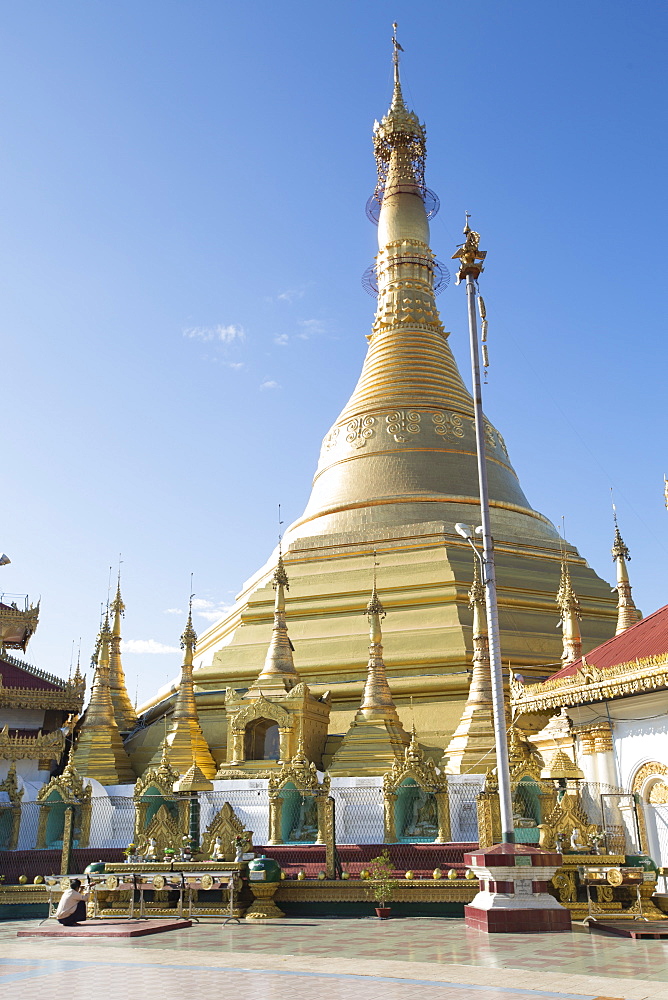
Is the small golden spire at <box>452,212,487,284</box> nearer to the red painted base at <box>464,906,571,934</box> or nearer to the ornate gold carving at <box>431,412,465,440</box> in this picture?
the red painted base at <box>464,906,571,934</box>

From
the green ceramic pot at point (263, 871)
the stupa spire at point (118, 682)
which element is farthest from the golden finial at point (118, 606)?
the green ceramic pot at point (263, 871)

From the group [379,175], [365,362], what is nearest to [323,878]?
[365,362]

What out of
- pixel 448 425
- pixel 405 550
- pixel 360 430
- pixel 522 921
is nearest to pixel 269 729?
pixel 405 550

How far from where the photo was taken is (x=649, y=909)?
13367 mm

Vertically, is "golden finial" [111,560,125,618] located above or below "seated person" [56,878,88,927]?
above

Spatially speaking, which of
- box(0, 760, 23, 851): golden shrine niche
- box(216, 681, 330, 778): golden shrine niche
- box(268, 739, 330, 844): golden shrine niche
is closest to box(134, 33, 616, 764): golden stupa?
box(216, 681, 330, 778): golden shrine niche

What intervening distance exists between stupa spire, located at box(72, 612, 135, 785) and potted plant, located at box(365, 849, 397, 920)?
10.9 m

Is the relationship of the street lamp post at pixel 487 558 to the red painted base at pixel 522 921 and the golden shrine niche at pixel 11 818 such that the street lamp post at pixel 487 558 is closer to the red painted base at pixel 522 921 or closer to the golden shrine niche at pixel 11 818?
the red painted base at pixel 522 921

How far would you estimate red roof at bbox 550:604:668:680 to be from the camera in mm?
16469

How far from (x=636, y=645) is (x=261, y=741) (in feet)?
33.9

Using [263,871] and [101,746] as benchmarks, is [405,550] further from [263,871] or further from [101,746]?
[263,871]

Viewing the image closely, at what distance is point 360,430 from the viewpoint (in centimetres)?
3441

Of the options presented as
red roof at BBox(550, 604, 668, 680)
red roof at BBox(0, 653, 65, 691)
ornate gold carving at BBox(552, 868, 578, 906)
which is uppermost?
red roof at BBox(0, 653, 65, 691)

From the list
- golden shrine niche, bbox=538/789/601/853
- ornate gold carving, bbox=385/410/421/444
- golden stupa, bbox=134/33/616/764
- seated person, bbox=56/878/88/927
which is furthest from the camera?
ornate gold carving, bbox=385/410/421/444
